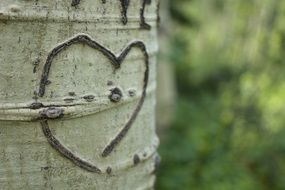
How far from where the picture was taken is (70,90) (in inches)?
39.6

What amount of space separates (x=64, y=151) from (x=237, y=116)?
330 cm

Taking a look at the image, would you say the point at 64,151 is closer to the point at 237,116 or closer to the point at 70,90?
the point at 70,90

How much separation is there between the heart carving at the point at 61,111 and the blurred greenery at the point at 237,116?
89.4 inches

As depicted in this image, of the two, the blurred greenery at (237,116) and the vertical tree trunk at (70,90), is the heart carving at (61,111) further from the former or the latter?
the blurred greenery at (237,116)

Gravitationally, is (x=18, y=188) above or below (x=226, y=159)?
above

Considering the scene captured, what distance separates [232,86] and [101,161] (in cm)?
347

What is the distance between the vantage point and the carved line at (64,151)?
101 centimetres

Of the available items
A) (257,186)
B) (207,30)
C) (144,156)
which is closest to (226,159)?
A: (257,186)

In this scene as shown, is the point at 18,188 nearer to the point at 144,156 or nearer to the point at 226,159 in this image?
the point at 144,156

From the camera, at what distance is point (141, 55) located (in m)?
1.13

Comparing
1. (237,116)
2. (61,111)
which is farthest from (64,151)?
(237,116)


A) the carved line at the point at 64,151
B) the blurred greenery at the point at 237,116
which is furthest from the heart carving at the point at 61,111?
the blurred greenery at the point at 237,116

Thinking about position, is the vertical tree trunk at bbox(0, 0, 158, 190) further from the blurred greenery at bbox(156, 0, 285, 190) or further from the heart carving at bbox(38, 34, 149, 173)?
the blurred greenery at bbox(156, 0, 285, 190)

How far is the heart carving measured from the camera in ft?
3.23
